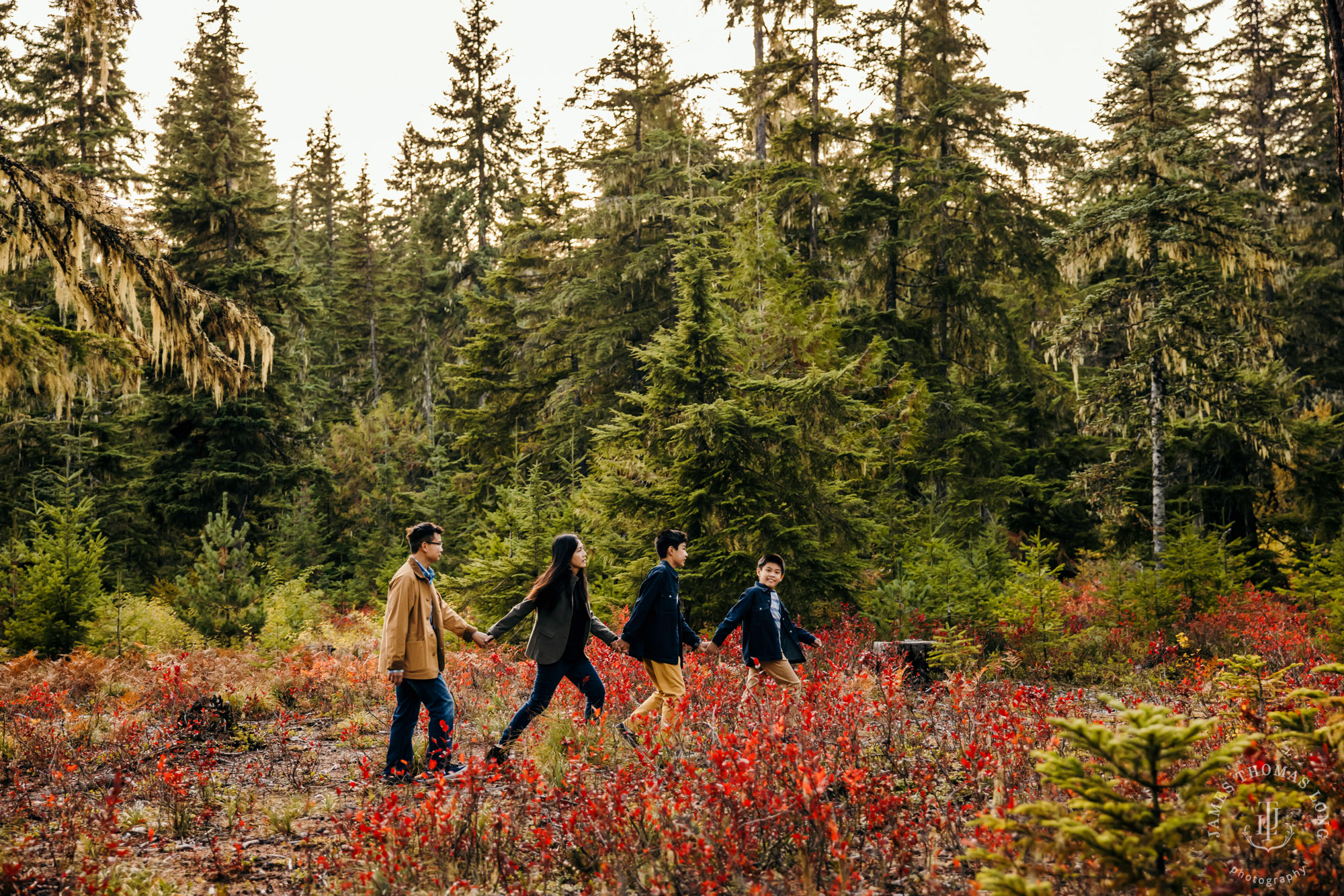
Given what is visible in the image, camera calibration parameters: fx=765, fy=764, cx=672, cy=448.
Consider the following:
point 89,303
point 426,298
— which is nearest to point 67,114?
point 426,298

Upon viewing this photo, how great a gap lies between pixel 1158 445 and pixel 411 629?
13.3m

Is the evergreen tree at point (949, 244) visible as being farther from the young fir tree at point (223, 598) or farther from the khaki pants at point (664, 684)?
the young fir tree at point (223, 598)

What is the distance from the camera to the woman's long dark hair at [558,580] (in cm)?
639

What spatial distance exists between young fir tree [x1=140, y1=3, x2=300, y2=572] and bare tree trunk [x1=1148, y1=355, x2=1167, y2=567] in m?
19.8

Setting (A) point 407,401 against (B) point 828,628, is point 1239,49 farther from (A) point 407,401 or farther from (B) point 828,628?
(A) point 407,401

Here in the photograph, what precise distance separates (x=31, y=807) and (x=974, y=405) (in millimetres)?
16661

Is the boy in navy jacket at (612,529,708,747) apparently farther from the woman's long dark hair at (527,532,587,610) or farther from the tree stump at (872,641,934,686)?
the tree stump at (872,641,934,686)

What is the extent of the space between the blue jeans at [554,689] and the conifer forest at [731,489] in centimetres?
25

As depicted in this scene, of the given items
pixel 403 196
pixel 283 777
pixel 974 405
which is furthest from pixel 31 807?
pixel 403 196

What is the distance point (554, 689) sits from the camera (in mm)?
6301

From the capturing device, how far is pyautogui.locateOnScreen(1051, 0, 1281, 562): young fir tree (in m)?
13.0

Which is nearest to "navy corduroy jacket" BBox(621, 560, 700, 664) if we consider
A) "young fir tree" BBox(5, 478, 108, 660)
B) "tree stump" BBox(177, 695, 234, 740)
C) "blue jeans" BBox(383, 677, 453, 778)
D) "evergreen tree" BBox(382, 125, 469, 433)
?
"blue jeans" BBox(383, 677, 453, 778)

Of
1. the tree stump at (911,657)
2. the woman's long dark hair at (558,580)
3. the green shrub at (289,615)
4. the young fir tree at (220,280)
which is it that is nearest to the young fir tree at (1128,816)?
the woman's long dark hair at (558,580)

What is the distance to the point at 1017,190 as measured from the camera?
18.9 meters
